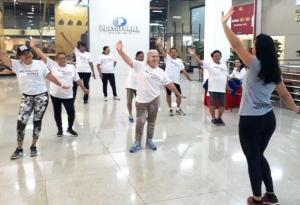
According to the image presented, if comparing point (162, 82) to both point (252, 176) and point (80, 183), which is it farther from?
point (252, 176)

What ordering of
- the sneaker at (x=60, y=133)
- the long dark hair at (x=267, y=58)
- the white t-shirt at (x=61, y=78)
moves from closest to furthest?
the long dark hair at (x=267, y=58) < the white t-shirt at (x=61, y=78) < the sneaker at (x=60, y=133)

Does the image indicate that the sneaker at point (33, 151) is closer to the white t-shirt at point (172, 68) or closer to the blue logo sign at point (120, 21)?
the white t-shirt at point (172, 68)

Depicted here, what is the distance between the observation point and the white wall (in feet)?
54.5

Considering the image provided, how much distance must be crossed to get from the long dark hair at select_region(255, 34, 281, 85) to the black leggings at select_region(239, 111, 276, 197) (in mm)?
335

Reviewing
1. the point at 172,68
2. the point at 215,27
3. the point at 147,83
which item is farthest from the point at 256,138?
the point at 215,27

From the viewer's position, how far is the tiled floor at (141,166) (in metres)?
3.30

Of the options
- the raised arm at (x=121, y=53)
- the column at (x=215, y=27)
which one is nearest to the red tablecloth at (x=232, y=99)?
the column at (x=215, y=27)

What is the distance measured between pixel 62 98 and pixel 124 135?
119 centimetres

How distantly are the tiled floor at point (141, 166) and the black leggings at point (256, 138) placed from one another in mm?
468

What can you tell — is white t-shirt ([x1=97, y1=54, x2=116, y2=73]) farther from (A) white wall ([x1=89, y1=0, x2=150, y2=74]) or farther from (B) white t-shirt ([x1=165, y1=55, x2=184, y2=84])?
(A) white wall ([x1=89, y1=0, x2=150, y2=74])

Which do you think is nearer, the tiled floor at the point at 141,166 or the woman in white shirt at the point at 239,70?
the tiled floor at the point at 141,166

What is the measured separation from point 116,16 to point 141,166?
1384 cm

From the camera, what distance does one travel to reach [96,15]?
1662cm

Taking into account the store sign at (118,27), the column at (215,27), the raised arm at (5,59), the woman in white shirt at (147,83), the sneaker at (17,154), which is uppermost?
the store sign at (118,27)
